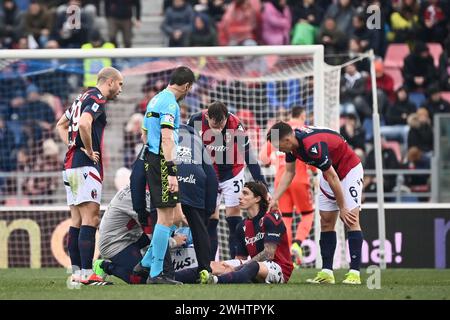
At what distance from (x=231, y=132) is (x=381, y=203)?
2.70 metres

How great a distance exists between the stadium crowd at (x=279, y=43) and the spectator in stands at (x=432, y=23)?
2 centimetres

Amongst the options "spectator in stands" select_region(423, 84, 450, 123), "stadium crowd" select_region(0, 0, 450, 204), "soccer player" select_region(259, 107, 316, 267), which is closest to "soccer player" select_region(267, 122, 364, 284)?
"soccer player" select_region(259, 107, 316, 267)

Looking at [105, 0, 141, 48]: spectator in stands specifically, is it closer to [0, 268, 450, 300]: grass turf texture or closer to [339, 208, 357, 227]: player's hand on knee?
[0, 268, 450, 300]: grass turf texture

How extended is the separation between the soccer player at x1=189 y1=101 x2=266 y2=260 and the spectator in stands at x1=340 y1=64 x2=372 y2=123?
7.05m

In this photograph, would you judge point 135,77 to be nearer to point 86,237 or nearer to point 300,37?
point 300,37

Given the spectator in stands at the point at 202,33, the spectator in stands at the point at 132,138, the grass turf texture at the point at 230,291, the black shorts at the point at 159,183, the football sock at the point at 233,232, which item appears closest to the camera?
the grass turf texture at the point at 230,291

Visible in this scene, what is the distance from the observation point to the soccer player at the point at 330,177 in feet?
39.4

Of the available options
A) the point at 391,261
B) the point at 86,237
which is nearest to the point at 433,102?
the point at 391,261

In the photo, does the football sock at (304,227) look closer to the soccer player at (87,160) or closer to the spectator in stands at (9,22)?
the soccer player at (87,160)

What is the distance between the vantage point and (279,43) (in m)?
23.5

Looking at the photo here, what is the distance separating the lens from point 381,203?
1605 cm

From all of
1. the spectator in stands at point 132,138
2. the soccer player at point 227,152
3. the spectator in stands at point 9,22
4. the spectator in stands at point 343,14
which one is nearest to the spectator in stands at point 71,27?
the spectator in stands at point 9,22

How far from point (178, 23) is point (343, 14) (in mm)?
3286

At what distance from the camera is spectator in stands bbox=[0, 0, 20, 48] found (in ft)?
77.9
